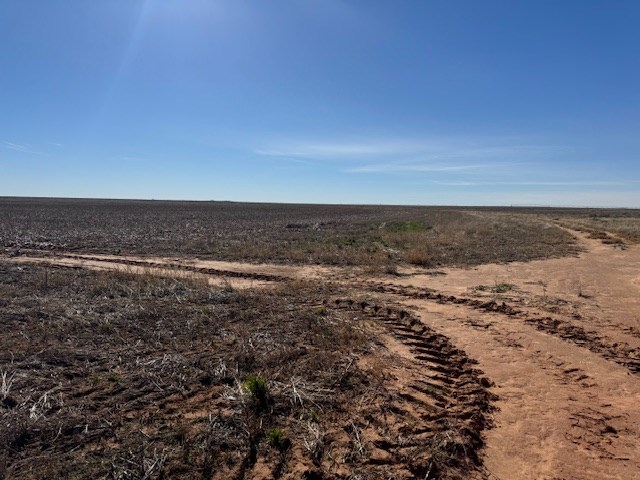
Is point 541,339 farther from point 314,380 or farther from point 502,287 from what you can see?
point 502,287

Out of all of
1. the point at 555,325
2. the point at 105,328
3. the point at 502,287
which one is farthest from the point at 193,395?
the point at 502,287

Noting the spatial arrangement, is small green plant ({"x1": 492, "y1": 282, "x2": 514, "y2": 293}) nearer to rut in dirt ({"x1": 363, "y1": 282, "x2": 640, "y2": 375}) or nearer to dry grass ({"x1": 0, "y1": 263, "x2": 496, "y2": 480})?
rut in dirt ({"x1": 363, "y1": 282, "x2": 640, "y2": 375})

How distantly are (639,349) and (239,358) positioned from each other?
6.75m

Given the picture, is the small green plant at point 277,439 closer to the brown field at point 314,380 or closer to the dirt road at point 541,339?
the brown field at point 314,380

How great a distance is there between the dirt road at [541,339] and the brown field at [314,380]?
0.11 feet

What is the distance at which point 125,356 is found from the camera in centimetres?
Answer: 672

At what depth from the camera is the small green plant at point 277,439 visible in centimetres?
450

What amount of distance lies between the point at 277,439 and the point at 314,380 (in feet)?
4.93

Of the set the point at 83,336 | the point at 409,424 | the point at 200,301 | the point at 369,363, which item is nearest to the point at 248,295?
the point at 200,301

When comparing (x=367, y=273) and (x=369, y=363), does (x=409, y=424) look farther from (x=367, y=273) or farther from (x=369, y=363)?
(x=367, y=273)

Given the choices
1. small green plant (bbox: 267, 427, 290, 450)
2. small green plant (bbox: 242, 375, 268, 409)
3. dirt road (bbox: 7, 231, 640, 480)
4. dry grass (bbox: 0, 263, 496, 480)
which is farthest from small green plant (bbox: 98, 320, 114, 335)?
dirt road (bbox: 7, 231, 640, 480)

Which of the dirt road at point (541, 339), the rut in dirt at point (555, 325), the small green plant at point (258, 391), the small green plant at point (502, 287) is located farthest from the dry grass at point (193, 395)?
the small green plant at point (502, 287)

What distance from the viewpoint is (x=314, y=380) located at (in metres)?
5.98

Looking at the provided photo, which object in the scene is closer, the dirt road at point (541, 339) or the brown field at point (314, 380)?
the brown field at point (314, 380)
